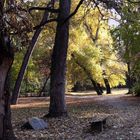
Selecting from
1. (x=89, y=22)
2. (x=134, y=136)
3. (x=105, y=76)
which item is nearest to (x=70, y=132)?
(x=134, y=136)

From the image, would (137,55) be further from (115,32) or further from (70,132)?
(70,132)

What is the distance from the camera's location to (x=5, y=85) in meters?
9.38

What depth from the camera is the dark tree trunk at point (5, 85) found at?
29.1 feet

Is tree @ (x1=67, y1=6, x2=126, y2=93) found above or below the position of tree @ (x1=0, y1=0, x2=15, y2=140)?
above

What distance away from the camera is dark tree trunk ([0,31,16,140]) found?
8.87 meters

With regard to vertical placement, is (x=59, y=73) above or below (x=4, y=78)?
above

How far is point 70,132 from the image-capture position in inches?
491


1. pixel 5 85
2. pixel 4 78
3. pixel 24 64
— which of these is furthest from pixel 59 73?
pixel 24 64

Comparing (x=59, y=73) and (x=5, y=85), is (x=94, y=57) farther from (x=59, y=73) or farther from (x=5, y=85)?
(x=5, y=85)

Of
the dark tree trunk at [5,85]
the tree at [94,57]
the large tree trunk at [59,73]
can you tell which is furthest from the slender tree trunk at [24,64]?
the dark tree trunk at [5,85]

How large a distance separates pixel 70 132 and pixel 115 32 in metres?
16.8

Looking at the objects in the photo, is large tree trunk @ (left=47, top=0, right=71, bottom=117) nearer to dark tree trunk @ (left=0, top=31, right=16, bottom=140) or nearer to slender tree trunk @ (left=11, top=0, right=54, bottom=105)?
dark tree trunk @ (left=0, top=31, right=16, bottom=140)

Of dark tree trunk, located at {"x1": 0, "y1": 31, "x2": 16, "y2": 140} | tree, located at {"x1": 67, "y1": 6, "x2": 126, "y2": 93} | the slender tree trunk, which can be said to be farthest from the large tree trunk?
tree, located at {"x1": 67, "y1": 6, "x2": 126, "y2": 93}

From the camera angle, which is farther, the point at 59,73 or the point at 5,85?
the point at 59,73
